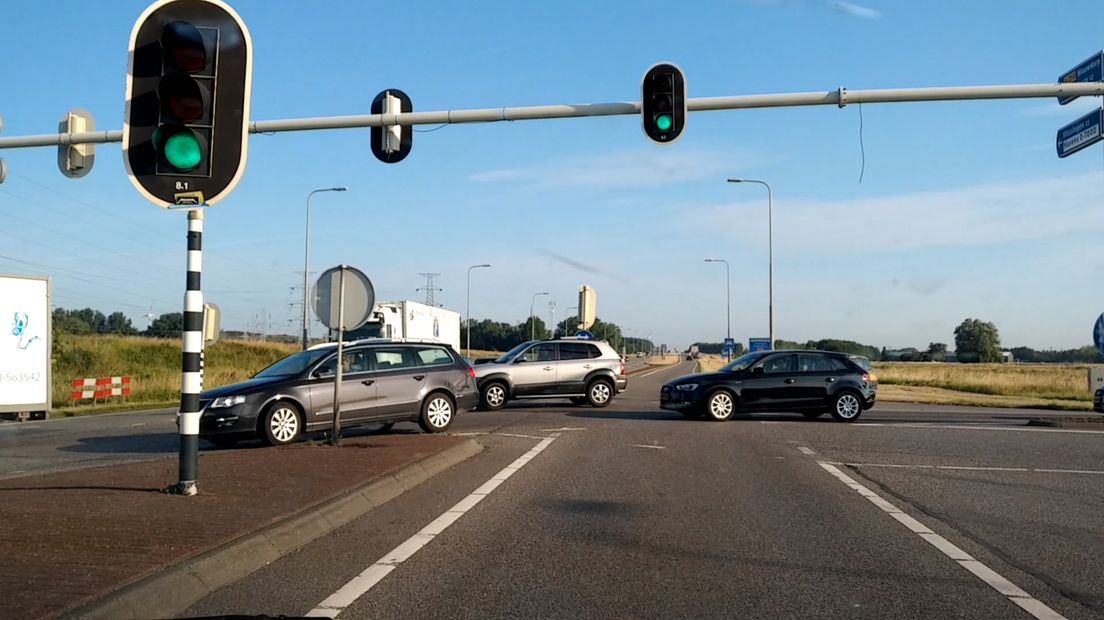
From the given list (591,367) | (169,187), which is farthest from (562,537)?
(591,367)

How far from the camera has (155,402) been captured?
3391 centimetres

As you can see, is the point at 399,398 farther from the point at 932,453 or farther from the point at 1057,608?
the point at 1057,608

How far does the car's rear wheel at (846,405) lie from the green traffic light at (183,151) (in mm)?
16411

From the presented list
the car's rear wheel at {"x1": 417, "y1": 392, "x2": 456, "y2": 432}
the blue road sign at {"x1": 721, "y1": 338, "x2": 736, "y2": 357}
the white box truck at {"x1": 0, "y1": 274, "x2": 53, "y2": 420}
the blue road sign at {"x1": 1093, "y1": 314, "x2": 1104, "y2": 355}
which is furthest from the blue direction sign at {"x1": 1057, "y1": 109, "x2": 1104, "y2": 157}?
the blue road sign at {"x1": 721, "y1": 338, "x2": 736, "y2": 357}

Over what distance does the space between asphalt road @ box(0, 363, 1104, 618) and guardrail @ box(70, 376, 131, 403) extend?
1664 centimetres

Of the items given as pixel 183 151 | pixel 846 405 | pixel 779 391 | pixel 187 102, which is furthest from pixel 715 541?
pixel 846 405

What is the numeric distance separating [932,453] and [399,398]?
8.81 metres

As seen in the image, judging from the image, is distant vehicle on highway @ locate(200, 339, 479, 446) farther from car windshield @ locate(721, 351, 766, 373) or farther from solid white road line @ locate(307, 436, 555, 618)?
car windshield @ locate(721, 351, 766, 373)

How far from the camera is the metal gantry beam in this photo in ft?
42.8

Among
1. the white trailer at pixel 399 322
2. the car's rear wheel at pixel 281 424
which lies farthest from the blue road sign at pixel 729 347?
the car's rear wheel at pixel 281 424

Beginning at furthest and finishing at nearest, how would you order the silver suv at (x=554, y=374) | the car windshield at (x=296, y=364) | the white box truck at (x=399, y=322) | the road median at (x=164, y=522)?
the white box truck at (x=399, y=322)
the silver suv at (x=554, y=374)
the car windshield at (x=296, y=364)
the road median at (x=164, y=522)

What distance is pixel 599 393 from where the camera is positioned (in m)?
26.5

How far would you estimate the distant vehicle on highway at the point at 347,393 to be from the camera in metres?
14.7

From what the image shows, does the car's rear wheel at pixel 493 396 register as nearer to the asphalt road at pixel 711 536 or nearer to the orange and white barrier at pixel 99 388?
the asphalt road at pixel 711 536
